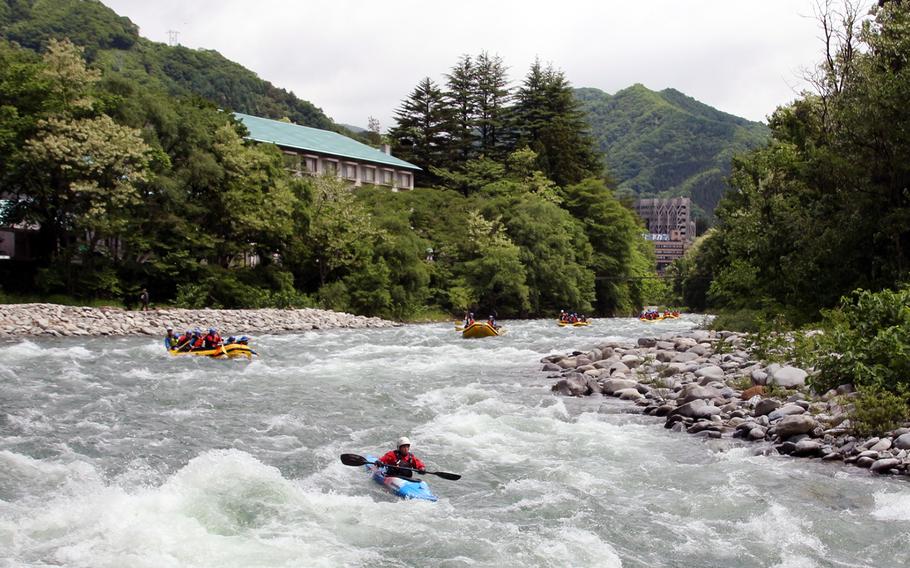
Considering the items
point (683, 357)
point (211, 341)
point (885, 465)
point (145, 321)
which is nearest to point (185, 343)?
point (211, 341)

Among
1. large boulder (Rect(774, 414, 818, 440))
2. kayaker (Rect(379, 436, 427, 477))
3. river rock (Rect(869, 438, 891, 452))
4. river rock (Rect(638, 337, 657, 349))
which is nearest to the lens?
kayaker (Rect(379, 436, 427, 477))

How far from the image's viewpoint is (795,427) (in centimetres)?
1234

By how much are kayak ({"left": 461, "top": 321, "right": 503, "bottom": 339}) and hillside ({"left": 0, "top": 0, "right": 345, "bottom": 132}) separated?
245ft

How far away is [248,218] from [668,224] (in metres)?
155

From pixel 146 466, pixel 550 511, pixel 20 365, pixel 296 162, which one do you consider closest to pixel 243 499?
pixel 146 466

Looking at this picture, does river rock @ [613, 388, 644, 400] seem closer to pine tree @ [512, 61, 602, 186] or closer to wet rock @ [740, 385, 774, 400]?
wet rock @ [740, 385, 774, 400]

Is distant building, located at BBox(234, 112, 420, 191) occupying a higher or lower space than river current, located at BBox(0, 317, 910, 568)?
higher

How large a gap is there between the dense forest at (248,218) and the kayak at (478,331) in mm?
9934

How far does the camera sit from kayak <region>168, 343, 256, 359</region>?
22.6 m

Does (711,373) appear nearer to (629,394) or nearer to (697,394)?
(629,394)

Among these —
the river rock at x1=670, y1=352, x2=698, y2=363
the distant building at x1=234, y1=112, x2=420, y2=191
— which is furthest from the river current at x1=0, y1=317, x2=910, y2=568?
the distant building at x1=234, y1=112, x2=420, y2=191

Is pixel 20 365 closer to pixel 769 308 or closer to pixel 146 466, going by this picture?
pixel 146 466

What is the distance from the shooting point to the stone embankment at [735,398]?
11625mm

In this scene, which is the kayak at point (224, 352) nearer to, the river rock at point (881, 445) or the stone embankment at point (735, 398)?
the stone embankment at point (735, 398)
